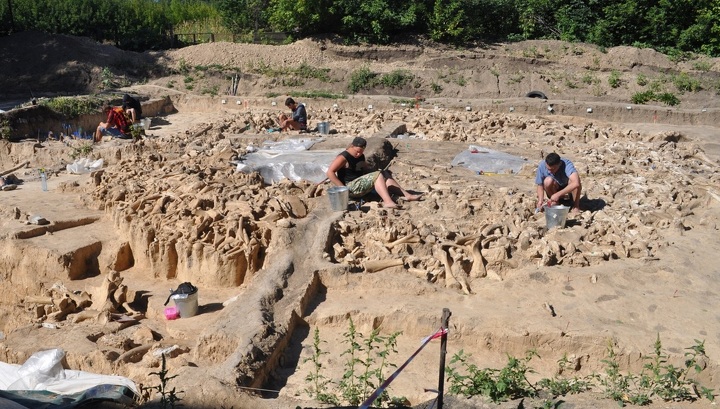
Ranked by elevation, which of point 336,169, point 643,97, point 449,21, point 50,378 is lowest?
point 50,378

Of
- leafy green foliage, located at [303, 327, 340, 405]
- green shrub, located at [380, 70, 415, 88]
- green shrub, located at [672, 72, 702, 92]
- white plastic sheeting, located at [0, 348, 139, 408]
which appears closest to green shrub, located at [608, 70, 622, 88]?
green shrub, located at [672, 72, 702, 92]

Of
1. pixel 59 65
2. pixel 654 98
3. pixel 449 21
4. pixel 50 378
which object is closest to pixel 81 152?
pixel 50 378

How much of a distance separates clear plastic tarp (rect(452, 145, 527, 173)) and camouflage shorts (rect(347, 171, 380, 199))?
250 centimetres

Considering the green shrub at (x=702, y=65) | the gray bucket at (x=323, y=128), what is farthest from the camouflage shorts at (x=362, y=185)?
the green shrub at (x=702, y=65)

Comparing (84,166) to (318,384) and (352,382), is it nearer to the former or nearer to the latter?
(318,384)

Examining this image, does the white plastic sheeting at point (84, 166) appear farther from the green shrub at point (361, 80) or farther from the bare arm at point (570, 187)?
the green shrub at point (361, 80)

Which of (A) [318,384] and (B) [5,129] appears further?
(B) [5,129]

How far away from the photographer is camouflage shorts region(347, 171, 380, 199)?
8.21 meters

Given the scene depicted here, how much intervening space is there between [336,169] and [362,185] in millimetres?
421

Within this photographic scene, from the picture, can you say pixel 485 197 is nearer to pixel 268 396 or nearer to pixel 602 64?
pixel 268 396

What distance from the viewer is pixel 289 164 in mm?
9547

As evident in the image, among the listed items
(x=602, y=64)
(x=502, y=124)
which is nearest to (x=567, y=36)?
(x=602, y=64)

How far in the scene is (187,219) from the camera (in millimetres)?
7684

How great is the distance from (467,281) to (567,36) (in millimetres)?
21227
